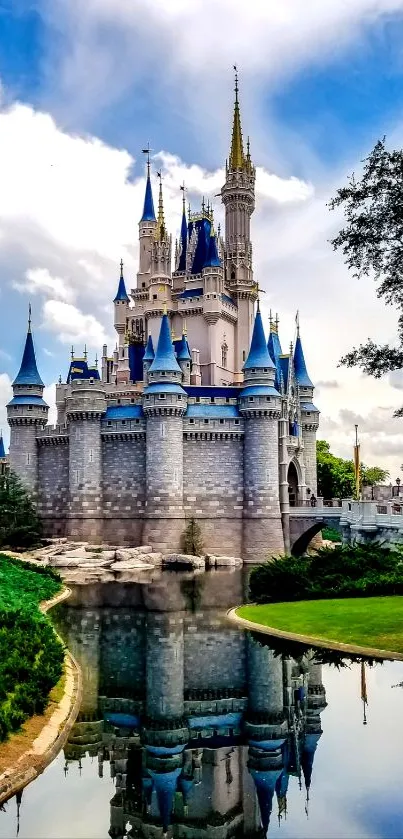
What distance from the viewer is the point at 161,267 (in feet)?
182

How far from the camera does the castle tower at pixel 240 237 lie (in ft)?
185

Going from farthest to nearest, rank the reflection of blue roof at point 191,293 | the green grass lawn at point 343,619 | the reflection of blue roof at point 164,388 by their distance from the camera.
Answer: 1. the reflection of blue roof at point 191,293
2. the reflection of blue roof at point 164,388
3. the green grass lawn at point 343,619

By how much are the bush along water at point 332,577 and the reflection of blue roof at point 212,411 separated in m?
19.6

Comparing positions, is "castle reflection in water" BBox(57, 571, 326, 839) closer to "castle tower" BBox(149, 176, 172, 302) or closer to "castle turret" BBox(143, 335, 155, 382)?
"castle turret" BBox(143, 335, 155, 382)

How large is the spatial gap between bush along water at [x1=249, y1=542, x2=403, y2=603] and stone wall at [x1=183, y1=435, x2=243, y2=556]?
60.1 ft

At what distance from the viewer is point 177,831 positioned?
8.98m

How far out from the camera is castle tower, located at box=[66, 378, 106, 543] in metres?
44.8

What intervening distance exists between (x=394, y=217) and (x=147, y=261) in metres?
44.7

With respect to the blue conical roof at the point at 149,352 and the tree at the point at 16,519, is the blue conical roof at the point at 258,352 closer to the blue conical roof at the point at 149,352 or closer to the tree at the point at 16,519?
the blue conical roof at the point at 149,352

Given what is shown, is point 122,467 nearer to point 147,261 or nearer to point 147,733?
point 147,261

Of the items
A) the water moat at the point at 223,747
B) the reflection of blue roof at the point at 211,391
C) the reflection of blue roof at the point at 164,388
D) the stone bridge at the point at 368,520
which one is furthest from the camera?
the reflection of blue roof at the point at 211,391

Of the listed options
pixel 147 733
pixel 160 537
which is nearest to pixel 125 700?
pixel 147 733

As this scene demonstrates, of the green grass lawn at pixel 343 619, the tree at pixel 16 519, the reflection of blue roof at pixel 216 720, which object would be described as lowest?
the reflection of blue roof at pixel 216 720

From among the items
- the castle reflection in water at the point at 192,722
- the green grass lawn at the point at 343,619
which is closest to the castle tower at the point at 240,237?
the green grass lawn at the point at 343,619
